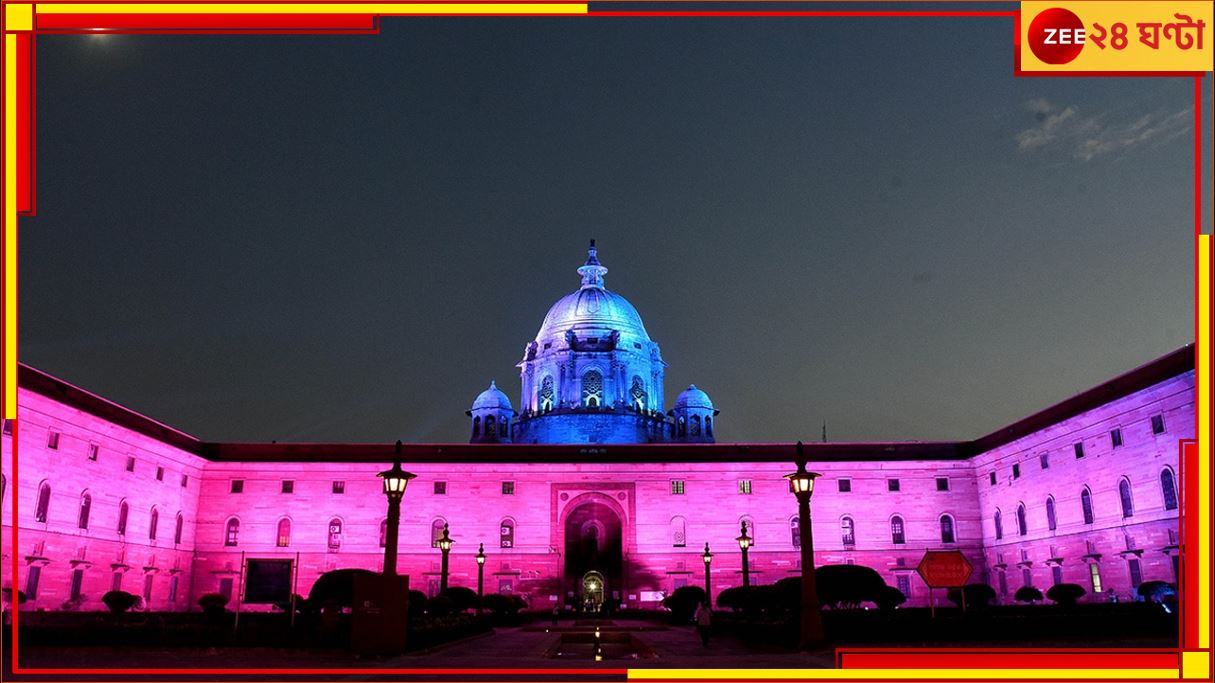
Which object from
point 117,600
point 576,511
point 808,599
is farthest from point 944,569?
point 576,511

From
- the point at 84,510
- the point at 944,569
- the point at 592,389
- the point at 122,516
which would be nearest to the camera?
the point at 944,569

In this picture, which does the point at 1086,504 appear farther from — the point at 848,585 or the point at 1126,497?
the point at 848,585

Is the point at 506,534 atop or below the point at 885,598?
atop

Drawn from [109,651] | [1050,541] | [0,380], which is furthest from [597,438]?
[0,380]

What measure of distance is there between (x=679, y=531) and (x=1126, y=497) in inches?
1008

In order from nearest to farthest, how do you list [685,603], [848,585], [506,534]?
[848,585] → [685,603] → [506,534]

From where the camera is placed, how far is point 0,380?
24.5 ft

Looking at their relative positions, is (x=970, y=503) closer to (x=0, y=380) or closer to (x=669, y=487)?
(x=669, y=487)

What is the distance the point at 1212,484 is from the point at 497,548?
2090 inches

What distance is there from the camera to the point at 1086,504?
1825 inches

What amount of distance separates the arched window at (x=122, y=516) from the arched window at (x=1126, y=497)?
5028cm

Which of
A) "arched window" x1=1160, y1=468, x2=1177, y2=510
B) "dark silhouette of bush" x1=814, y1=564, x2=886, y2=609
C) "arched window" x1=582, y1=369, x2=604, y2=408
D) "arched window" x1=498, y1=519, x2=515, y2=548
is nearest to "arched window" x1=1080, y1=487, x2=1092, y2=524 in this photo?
"arched window" x1=1160, y1=468, x2=1177, y2=510

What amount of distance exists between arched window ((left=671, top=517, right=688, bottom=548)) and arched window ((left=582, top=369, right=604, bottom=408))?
63.0ft

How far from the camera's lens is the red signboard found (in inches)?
645
